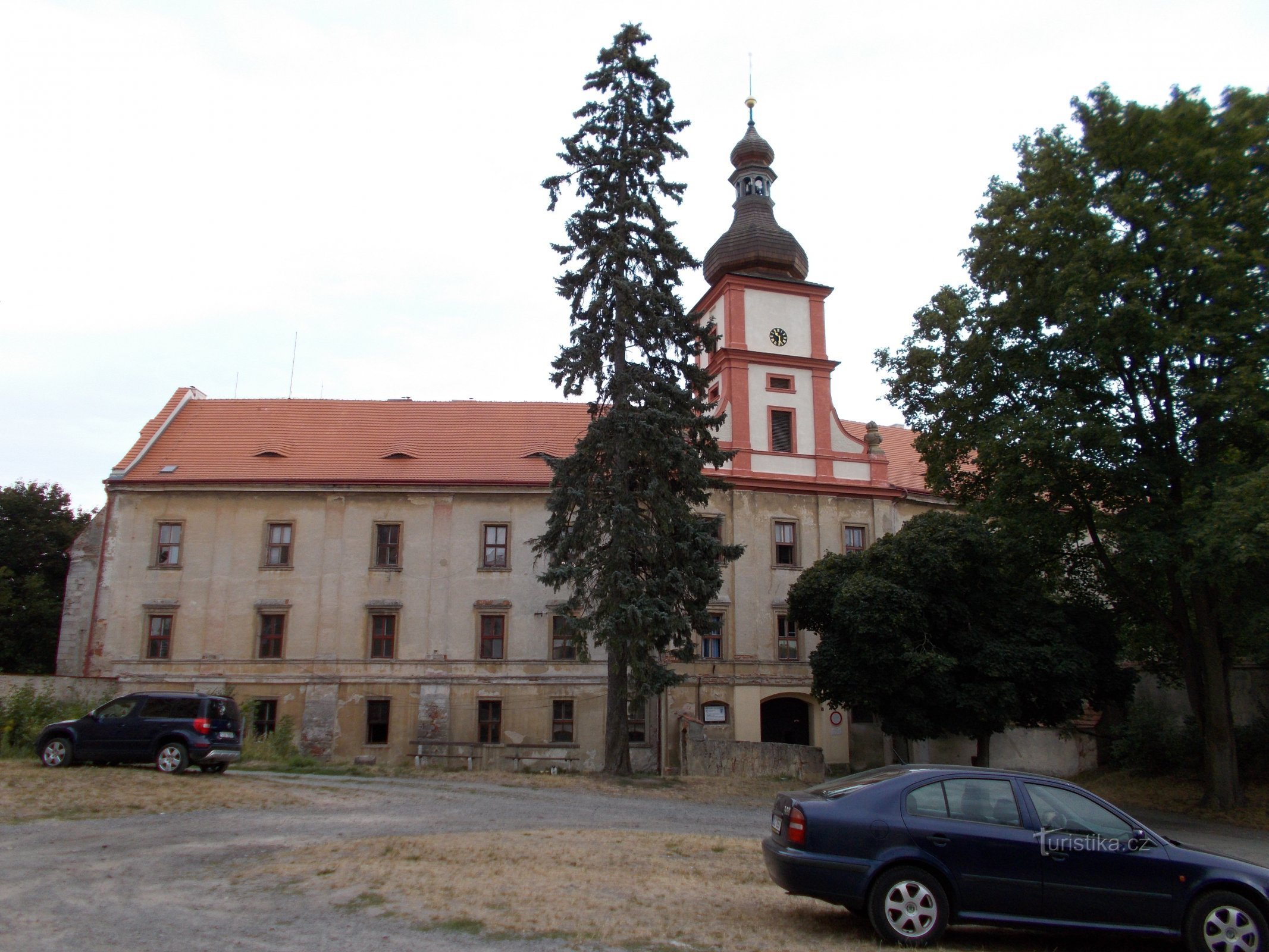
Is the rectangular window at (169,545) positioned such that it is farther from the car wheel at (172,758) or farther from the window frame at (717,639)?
the window frame at (717,639)

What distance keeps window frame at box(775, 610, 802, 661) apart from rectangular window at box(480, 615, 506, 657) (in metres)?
9.17

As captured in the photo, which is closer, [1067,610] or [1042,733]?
[1067,610]

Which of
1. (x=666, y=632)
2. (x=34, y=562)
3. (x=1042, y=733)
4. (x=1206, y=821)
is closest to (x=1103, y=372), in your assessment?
(x=1206, y=821)

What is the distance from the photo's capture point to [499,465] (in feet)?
111

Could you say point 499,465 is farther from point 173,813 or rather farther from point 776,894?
point 776,894

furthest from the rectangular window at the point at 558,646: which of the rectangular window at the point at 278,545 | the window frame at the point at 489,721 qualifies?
the rectangular window at the point at 278,545

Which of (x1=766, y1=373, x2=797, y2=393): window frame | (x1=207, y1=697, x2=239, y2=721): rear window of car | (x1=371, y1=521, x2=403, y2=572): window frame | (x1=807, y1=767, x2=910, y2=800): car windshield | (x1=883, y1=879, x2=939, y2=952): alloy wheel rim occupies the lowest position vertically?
(x1=883, y1=879, x2=939, y2=952): alloy wheel rim

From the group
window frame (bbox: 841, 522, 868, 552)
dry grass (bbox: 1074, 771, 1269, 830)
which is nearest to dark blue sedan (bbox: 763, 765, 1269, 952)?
dry grass (bbox: 1074, 771, 1269, 830)

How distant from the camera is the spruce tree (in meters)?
23.1

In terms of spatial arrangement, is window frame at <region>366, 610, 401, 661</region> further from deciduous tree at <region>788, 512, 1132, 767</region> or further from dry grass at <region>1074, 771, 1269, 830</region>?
dry grass at <region>1074, 771, 1269, 830</region>

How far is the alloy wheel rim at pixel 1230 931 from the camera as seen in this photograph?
7.50 meters

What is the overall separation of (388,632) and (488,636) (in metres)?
3.30

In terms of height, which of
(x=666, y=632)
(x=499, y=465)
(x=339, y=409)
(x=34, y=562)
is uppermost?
(x=339, y=409)

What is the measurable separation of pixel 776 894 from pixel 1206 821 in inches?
610
